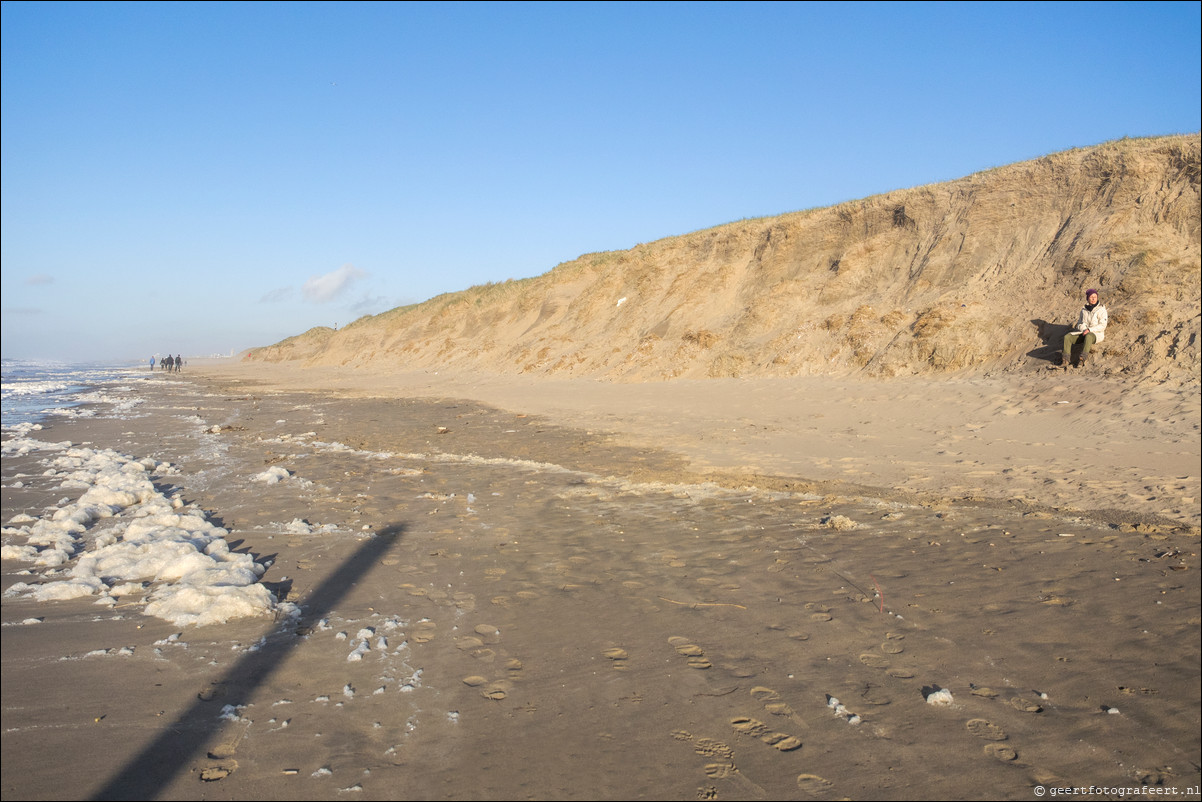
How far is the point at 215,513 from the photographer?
613 centimetres

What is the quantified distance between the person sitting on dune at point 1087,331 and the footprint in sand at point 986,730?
10978 mm

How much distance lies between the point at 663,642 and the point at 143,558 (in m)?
3.48

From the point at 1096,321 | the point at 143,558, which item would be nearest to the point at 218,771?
the point at 143,558

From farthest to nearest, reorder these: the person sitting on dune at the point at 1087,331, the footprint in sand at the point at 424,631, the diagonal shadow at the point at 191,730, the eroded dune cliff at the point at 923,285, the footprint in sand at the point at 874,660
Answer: the eroded dune cliff at the point at 923,285 → the person sitting on dune at the point at 1087,331 → the footprint in sand at the point at 424,631 → the footprint in sand at the point at 874,660 → the diagonal shadow at the point at 191,730

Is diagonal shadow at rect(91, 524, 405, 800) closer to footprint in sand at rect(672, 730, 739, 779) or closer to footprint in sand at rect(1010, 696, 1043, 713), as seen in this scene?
footprint in sand at rect(672, 730, 739, 779)

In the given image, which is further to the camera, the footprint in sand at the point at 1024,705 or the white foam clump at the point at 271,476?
the white foam clump at the point at 271,476

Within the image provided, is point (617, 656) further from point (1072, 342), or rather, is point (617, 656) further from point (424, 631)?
point (1072, 342)

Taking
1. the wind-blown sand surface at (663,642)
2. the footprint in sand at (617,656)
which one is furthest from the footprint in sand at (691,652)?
the footprint in sand at (617,656)

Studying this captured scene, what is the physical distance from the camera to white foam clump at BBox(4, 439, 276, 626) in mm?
3787

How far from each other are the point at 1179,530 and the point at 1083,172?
13766 millimetres

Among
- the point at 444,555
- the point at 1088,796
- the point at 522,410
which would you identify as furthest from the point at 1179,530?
the point at 522,410

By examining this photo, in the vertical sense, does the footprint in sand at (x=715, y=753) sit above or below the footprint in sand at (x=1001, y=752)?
below

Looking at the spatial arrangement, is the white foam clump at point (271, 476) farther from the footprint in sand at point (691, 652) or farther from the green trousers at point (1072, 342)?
the green trousers at point (1072, 342)

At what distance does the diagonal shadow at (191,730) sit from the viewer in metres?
2.32
